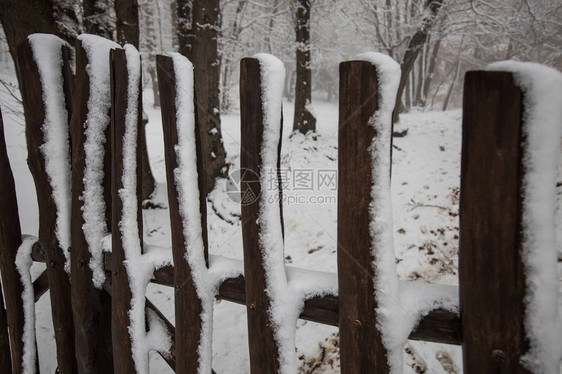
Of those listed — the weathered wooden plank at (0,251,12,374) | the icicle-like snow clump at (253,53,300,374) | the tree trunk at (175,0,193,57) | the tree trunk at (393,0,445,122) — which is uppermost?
the tree trunk at (393,0,445,122)

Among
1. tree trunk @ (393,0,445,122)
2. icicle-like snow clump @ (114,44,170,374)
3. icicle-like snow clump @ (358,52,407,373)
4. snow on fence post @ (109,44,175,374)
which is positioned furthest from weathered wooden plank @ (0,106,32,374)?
tree trunk @ (393,0,445,122)

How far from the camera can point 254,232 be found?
1.08 meters

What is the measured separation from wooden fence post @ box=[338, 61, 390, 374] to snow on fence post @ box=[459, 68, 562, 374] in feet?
0.85

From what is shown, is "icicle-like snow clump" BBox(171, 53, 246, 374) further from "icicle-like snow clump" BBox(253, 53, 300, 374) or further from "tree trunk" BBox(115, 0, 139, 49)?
"tree trunk" BBox(115, 0, 139, 49)

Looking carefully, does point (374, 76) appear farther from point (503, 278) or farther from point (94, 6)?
point (94, 6)

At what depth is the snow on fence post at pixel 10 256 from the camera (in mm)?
1651

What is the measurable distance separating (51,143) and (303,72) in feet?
21.9

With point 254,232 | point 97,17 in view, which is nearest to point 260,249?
point 254,232

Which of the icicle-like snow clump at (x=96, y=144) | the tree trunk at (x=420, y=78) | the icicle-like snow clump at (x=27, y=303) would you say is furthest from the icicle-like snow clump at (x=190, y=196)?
the tree trunk at (x=420, y=78)

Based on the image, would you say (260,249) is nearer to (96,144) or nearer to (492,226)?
(492,226)

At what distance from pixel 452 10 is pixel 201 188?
1028 cm

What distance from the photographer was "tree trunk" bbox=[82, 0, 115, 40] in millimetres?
3500

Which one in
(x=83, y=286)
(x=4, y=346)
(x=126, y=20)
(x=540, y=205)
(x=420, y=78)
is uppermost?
(x=420, y=78)

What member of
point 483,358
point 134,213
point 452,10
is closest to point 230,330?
point 134,213
